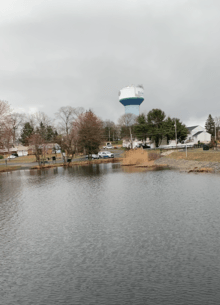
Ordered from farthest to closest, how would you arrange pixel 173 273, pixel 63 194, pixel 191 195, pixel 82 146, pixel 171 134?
1. pixel 171 134
2. pixel 82 146
3. pixel 63 194
4. pixel 191 195
5. pixel 173 273

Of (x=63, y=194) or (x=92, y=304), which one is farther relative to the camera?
(x=63, y=194)

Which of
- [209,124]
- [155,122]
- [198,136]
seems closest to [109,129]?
[198,136]

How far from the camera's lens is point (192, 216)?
1483 centimetres

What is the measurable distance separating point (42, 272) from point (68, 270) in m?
0.87

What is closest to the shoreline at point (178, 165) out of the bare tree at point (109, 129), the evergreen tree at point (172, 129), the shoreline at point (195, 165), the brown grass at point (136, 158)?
the shoreline at point (195, 165)

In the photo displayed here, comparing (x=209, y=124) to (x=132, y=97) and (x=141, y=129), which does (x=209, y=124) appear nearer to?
(x=132, y=97)

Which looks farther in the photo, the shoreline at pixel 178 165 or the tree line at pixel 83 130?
the tree line at pixel 83 130

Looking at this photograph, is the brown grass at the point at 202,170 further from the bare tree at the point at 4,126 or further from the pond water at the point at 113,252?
the bare tree at the point at 4,126

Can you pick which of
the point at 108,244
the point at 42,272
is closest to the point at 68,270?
the point at 42,272

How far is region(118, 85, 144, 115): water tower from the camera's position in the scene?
120688 mm

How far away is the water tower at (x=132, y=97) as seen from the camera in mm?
120688

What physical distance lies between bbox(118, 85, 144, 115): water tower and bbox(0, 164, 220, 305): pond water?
104353 mm

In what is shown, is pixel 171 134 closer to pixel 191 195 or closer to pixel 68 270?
pixel 191 195

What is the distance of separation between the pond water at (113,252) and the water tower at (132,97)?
104353mm
